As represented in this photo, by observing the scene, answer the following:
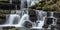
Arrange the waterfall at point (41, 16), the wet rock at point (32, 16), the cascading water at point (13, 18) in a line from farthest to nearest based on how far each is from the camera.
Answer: the cascading water at point (13, 18), the wet rock at point (32, 16), the waterfall at point (41, 16)

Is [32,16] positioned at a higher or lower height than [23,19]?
higher

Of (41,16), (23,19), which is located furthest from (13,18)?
(41,16)

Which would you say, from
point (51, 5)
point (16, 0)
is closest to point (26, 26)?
point (51, 5)

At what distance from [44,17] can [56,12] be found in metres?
0.55

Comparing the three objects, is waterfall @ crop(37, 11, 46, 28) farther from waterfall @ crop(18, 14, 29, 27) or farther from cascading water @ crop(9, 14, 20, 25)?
cascading water @ crop(9, 14, 20, 25)

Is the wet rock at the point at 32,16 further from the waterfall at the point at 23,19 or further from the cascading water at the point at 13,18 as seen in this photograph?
the cascading water at the point at 13,18

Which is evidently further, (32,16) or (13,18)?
(13,18)

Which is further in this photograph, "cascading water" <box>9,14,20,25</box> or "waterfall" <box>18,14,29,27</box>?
"cascading water" <box>9,14,20,25</box>

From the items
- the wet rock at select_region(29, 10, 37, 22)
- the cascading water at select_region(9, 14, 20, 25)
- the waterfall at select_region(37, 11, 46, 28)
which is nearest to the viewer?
the waterfall at select_region(37, 11, 46, 28)

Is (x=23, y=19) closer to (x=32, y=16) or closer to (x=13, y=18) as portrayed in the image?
(x=32, y=16)

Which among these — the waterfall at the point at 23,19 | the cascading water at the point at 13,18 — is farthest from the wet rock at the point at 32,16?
the cascading water at the point at 13,18

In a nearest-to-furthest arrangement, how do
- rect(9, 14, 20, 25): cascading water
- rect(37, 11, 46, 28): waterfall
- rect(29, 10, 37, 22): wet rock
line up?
rect(37, 11, 46, 28): waterfall, rect(29, 10, 37, 22): wet rock, rect(9, 14, 20, 25): cascading water

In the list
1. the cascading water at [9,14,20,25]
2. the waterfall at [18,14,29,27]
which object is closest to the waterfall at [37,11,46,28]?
the waterfall at [18,14,29,27]

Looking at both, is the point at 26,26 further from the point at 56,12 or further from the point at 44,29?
the point at 56,12
